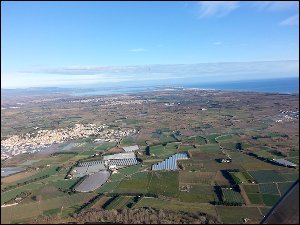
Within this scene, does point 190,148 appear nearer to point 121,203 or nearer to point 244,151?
point 244,151

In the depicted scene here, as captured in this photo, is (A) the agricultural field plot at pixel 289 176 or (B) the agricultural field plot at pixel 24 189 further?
(A) the agricultural field plot at pixel 289 176

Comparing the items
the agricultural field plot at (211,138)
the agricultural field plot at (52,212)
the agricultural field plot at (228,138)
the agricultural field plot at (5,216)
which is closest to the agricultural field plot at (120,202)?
the agricultural field plot at (52,212)

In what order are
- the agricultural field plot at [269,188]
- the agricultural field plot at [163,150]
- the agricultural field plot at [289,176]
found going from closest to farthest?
the agricultural field plot at [269,188]
the agricultural field plot at [289,176]
the agricultural field plot at [163,150]

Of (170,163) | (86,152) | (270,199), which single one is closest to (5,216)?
(270,199)

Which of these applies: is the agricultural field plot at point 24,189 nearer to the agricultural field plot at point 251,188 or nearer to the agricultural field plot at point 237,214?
the agricultural field plot at point 237,214

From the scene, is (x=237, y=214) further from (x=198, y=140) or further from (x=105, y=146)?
(x=105, y=146)

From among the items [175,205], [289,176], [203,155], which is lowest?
[175,205]
